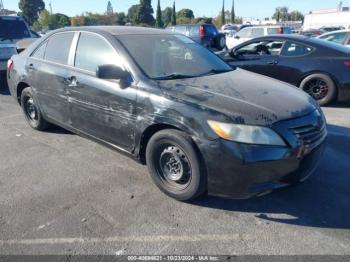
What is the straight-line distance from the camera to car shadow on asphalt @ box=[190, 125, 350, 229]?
299 centimetres

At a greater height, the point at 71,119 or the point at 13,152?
the point at 71,119

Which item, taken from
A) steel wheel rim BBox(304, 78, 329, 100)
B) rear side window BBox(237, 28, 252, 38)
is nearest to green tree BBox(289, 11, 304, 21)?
rear side window BBox(237, 28, 252, 38)

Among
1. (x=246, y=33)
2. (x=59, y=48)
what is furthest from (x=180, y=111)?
(x=246, y=33)

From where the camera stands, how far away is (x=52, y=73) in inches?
174

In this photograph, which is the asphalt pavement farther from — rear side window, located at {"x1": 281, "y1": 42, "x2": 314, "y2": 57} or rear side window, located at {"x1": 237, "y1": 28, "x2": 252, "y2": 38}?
rear side window, located at {"x1": 237, "y1": 28, "x2": 252, "y2": 38}

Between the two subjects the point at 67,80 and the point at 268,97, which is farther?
the point at 67,80

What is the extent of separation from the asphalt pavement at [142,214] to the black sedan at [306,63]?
279 cm

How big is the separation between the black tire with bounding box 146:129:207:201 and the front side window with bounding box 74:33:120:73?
1048 mm

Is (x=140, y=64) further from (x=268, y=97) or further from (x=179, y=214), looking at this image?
(x=179, y=214)

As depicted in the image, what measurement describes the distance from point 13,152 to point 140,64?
232cm

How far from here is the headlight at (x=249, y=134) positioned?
9.05 feet

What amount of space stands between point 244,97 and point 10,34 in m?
8.83

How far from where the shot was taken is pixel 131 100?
3408 mm

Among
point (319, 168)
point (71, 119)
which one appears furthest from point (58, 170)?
point (319, 168)
